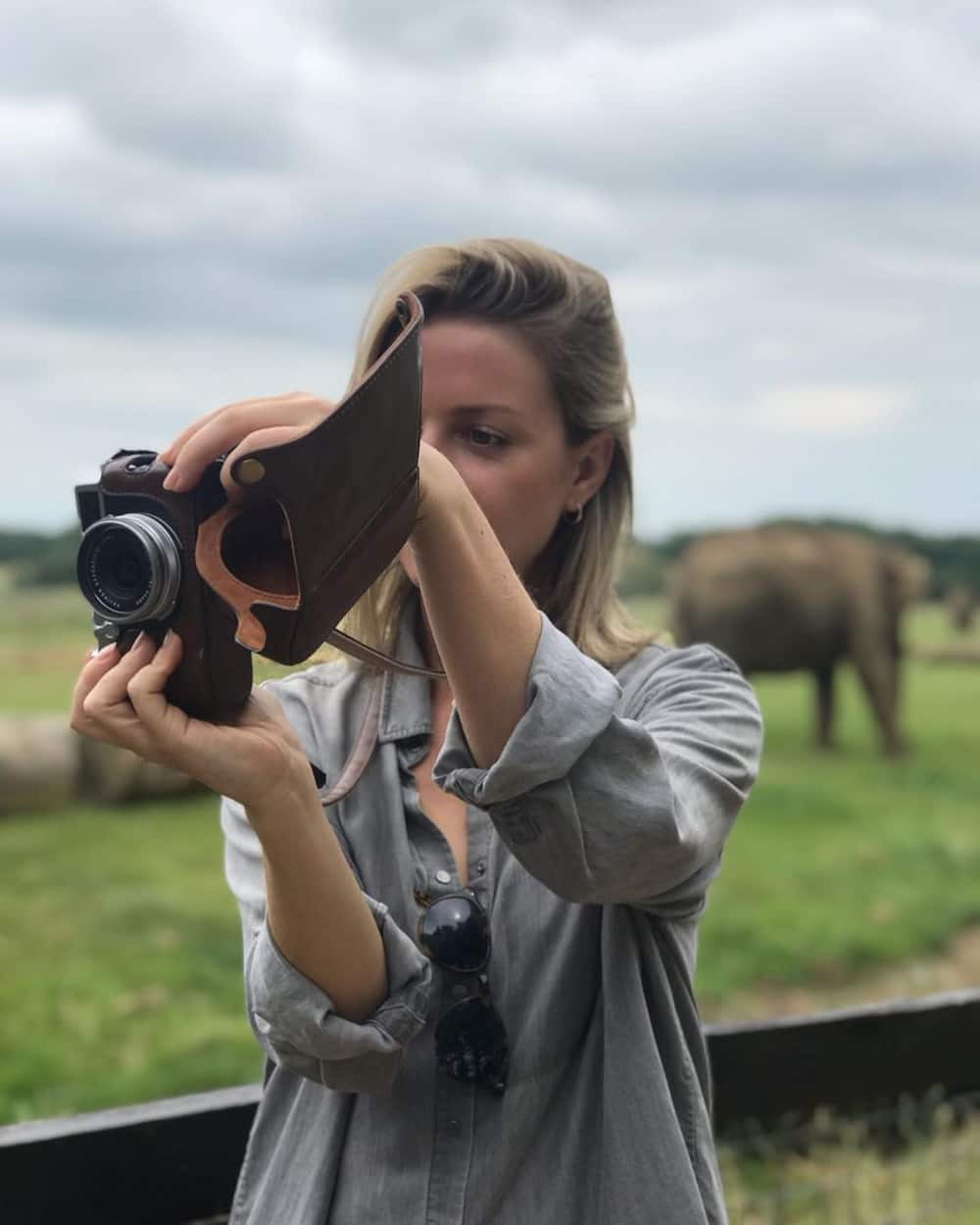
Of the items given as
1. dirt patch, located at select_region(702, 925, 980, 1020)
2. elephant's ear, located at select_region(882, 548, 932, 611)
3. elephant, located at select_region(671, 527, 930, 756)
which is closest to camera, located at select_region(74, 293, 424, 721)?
dirt patch, located at select_region(702, 925, 980, 1020)

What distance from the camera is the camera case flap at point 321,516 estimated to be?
86 centimetres

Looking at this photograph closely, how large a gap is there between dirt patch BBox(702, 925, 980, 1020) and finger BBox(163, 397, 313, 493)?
10.3ft

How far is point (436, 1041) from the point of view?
1.13m

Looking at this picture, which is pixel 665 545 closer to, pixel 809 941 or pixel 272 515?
pixel 809 941

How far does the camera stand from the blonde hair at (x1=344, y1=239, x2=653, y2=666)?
1.24m

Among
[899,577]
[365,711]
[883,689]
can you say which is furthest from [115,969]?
[899,577]

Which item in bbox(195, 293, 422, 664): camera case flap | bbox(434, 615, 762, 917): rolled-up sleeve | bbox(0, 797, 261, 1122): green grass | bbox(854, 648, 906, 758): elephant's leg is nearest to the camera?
bbox(195, 293, 422, 664): camera case flap

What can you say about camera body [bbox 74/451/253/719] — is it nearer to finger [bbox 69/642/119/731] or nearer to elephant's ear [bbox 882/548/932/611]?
finger [bbox 69/642/119/731]

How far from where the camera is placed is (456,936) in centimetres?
113

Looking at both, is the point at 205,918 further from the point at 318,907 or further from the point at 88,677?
the point at 88,677

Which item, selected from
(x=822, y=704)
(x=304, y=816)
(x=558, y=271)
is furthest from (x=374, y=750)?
(x=822, y=704)

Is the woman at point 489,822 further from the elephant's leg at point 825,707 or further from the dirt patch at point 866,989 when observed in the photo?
the elephant's leg at point 825,707

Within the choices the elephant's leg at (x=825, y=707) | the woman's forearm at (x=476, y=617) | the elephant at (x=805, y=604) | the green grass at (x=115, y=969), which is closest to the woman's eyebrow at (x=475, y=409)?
the woman's forearm at (x=476, y=617)

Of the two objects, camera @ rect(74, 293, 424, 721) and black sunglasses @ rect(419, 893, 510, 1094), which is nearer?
camera @ rect(74, 293, 424, 721)
